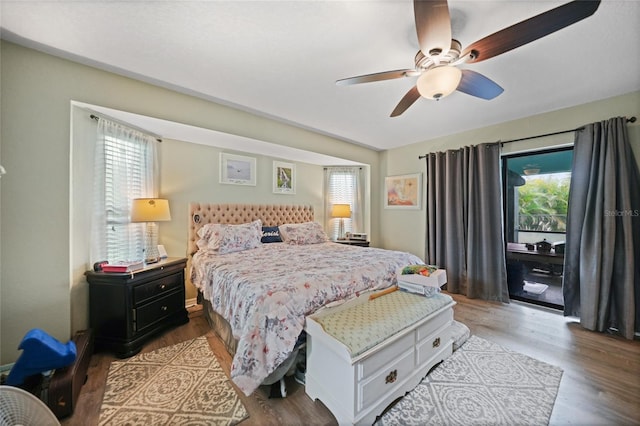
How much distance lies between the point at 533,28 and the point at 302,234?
3216mm

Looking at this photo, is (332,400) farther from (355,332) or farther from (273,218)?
(273,218)

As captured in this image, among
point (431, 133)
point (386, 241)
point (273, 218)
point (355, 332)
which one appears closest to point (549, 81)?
point (431, 133)

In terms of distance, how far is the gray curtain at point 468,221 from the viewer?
3.39 m

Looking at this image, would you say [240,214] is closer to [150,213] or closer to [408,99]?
[150,213]

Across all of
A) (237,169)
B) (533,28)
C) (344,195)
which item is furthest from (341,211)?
(533,28)

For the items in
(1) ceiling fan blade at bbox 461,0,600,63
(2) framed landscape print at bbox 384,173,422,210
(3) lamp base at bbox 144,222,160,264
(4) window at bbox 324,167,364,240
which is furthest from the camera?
(4) window at bbox 324,167,364,240

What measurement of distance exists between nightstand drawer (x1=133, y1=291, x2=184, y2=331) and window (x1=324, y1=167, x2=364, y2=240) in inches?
114

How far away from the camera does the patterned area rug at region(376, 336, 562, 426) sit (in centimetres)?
148

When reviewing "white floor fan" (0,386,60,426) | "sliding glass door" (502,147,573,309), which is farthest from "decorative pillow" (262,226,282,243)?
"sliding glass door" (502,147,573,309)

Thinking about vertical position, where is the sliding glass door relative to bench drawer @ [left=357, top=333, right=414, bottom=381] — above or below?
above

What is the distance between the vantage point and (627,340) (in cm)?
237

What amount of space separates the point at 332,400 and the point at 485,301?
3.01m

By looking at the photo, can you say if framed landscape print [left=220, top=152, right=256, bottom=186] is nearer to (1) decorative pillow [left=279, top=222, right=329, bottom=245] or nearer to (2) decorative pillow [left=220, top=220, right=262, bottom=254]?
(2) decorative pillow [left=220, top=220, right=262, bottom=254]

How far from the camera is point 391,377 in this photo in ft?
5.08
